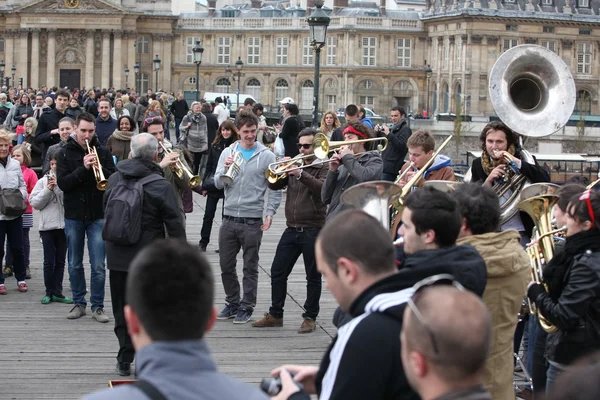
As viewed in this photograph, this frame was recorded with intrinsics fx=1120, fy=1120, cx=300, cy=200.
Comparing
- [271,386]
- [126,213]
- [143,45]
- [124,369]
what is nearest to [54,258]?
[124,369]

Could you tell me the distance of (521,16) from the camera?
7225cm

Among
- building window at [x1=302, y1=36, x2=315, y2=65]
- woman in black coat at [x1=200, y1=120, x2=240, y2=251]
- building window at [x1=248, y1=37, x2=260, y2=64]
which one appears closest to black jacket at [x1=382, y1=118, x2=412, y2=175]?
woman in black coat at [x1=200, y1=120, x2=240, y2=251]

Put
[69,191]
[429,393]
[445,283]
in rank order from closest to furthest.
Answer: [429,393]
[445,283]
[69,191]

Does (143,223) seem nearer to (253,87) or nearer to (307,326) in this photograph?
(307,326)

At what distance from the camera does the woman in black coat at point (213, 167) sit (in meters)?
12.6

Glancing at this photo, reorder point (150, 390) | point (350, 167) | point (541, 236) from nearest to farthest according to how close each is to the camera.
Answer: point (150, 390) → point (541, 236) → point (350, 167)

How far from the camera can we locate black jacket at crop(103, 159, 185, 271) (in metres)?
7.80

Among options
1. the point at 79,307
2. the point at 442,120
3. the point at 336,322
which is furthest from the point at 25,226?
the point at 442,120

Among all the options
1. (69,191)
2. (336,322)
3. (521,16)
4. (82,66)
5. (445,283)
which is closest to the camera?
(445,283)

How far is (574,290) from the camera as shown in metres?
5.62

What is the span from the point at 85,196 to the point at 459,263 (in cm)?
557

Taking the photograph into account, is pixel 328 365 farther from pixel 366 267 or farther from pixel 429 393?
pixel 429 393

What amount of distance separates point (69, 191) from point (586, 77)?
68708mm

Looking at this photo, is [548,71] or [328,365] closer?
[328,365]
